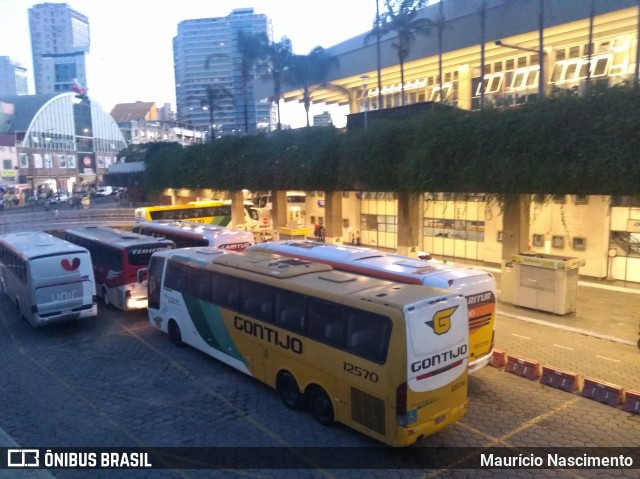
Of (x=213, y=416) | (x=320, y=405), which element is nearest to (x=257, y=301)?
(x=213, y=416)

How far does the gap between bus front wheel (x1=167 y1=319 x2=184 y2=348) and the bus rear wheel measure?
4.69 meters

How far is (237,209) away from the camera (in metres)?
33.1

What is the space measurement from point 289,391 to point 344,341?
89.1 inches

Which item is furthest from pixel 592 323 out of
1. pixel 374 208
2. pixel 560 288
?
pixel 374 208

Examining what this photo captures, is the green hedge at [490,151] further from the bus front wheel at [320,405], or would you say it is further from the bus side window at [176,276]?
the bus front wheel at [320,405]

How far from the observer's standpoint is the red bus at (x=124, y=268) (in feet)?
55.3

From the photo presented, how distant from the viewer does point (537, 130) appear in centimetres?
1545

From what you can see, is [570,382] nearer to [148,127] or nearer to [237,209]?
[237,209]

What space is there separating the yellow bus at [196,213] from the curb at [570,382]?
23.8m

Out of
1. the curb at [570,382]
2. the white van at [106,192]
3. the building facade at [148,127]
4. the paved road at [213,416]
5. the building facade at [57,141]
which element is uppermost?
the building facade at [148,127]

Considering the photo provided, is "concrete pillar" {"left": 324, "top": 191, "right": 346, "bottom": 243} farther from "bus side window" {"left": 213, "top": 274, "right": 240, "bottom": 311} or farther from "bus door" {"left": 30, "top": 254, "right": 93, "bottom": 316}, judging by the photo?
"bus side window" {"left": 213, "top": 274, "right": 240, "bottom": 311}

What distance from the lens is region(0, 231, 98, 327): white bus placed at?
47.6ft

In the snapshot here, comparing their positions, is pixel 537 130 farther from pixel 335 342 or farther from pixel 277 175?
pixel 277 175

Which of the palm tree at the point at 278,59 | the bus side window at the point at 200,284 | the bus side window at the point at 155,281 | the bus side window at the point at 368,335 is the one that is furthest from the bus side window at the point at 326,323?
the palm tree at the point at 278,59
